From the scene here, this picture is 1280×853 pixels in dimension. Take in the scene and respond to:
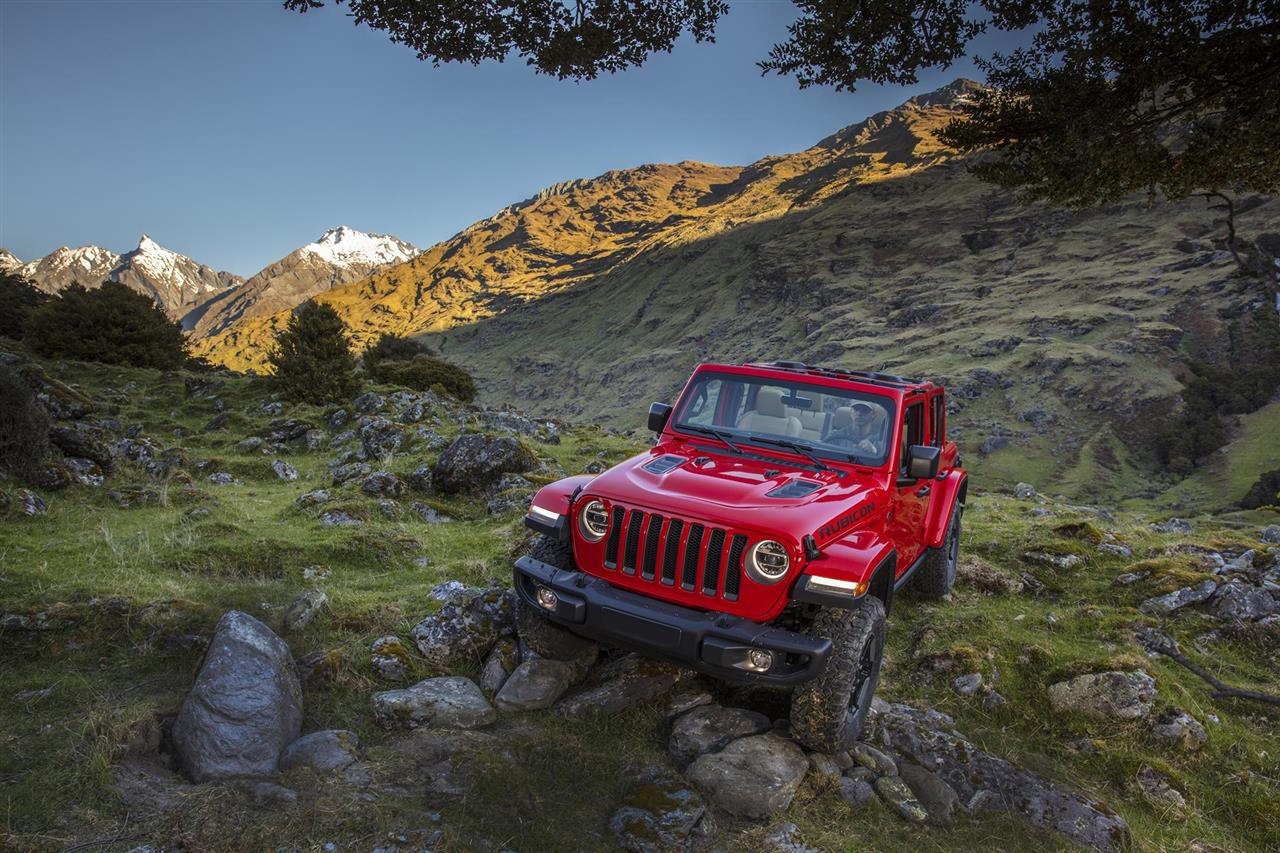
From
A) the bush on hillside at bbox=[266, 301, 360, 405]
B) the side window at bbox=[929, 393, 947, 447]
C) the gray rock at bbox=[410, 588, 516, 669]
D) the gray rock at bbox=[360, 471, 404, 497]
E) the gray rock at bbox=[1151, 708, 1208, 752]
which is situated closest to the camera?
the gray rock at bbox=[1151, 708, 1208, 752]

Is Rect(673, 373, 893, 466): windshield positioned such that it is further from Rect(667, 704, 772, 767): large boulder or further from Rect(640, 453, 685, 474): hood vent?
Rect(667, 704, 772, 767): large boulder

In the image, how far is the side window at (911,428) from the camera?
19.0 ft

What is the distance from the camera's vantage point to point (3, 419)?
25.2ft

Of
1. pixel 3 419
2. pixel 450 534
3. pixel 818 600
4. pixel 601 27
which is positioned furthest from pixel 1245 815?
pixel 3 419

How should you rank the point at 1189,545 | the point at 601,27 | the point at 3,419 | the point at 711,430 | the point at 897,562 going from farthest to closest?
the point at 1189,545, the point at 3,419, the point at 601,27, the point at 711,430, the point at 897,562

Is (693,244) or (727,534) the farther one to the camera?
(693,244)

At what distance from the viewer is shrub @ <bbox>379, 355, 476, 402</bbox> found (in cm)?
2435

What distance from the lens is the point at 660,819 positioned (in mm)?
3721

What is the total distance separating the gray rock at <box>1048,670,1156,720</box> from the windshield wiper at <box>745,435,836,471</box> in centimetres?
260

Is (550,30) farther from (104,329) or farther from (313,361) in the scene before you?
(104,329)

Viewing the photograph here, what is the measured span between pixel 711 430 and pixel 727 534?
6.38 feet

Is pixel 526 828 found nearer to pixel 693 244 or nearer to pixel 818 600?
pixel 818 600

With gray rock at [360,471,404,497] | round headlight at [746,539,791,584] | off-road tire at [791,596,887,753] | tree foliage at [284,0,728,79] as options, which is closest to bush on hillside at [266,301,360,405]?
gray rock at [360,471,404,497]

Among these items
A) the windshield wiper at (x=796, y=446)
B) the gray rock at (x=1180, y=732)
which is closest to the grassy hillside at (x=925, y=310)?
the windshield wiper at (x=796, y=446)
